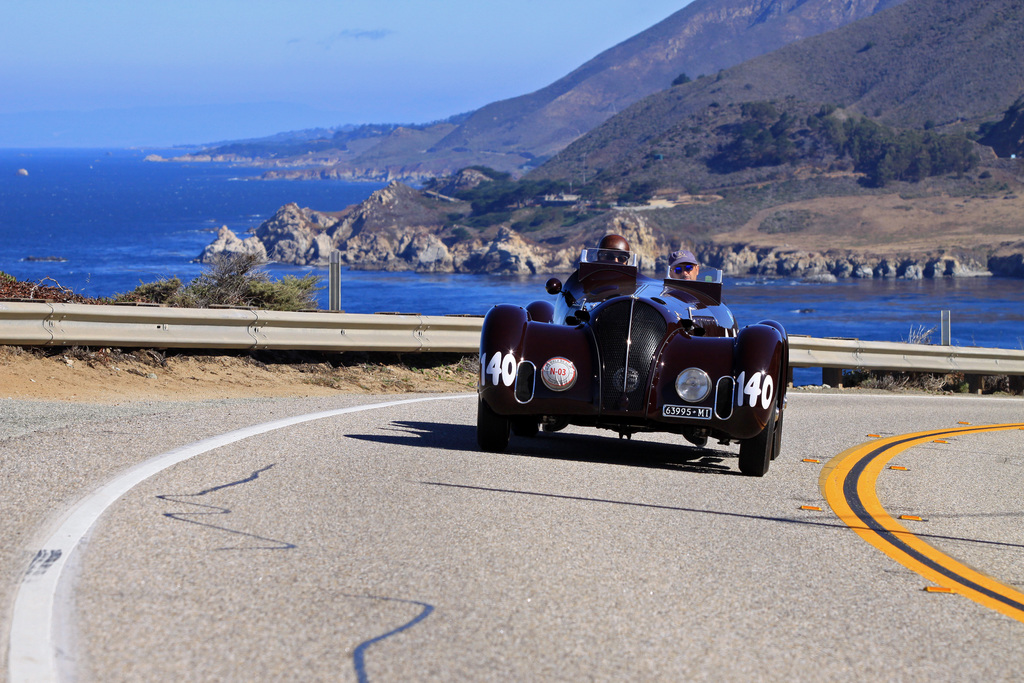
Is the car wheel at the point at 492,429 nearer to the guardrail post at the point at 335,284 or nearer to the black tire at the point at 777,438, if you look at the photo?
the black tire at the point at 777,438

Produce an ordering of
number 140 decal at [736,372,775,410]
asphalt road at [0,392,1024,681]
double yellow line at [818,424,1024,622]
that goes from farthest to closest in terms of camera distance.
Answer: number 140 decal at [736,372,775,410] → double yellow line at [818,424,1024,622] → asphalt road at [0,392,1024,681]

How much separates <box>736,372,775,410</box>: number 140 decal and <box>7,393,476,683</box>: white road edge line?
3411 millimetres

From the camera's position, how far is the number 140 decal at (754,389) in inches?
269

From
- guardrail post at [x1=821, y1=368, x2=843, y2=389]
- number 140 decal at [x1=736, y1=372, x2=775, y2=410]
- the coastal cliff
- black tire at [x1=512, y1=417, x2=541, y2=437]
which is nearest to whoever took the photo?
number 140 decal at [x1=736, y1=372, x2=775, y2=410]

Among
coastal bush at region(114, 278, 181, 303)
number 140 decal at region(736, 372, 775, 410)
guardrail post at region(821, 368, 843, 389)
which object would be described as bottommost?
guardrail post at region(821, 368, 843, 389)

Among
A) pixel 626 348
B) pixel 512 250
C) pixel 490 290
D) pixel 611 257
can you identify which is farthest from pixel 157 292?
pixel 512 250

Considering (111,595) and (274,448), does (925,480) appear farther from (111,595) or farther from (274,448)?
(111,595)

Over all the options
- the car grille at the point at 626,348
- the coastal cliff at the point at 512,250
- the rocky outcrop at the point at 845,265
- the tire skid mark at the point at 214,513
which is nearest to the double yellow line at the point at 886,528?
the car grille at the point at 626,348

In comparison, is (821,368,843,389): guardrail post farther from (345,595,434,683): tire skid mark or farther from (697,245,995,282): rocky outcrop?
(697,245,995,282): rocky outcrop

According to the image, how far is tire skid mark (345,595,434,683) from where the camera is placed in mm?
3331

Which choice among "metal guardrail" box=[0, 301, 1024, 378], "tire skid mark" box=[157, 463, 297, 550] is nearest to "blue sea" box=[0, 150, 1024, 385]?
"metal guardrail" box=[0, 301, 1024, 378]

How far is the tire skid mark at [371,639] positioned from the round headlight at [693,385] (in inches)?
131

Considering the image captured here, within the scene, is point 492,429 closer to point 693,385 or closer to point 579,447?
point 579,447

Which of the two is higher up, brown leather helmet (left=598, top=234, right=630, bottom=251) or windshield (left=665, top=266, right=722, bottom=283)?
brown leather helmet (left=598, top=234, right=630, bottom=251)
